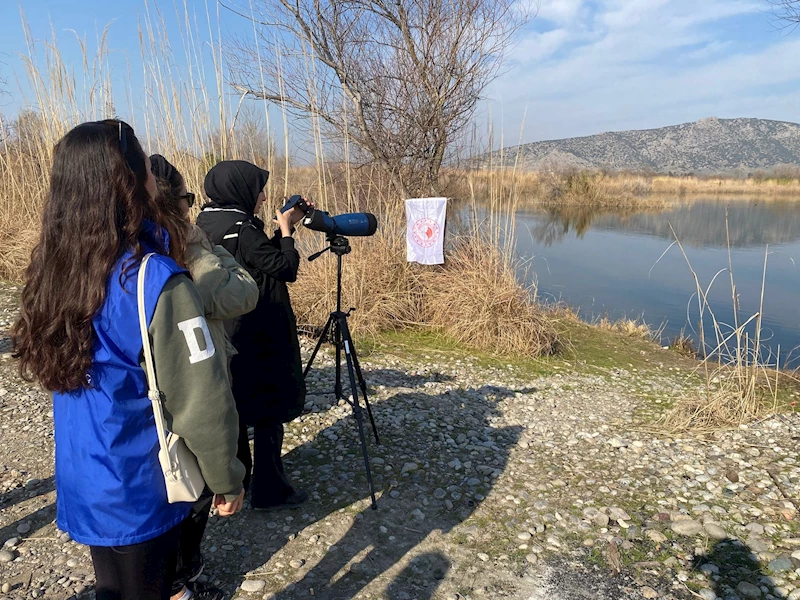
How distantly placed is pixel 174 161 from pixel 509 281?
391cm

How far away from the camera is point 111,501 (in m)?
1.25

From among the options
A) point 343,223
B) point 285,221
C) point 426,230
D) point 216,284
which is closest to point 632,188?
point 426,230

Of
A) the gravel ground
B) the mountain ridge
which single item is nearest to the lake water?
the gravel ground

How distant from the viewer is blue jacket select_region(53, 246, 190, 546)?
1203mm

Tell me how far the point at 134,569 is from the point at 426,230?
17.1 ft

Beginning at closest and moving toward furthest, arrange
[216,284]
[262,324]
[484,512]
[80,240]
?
[80,240] < [216,284] < [262,324] < [484,512]

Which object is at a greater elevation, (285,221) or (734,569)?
(285,221)

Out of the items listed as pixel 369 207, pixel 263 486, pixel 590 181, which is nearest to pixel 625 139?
pixel 590 181

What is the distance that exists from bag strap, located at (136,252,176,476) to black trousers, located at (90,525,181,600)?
0.80 ft

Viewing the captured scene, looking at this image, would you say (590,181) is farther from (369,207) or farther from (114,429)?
(114,429)

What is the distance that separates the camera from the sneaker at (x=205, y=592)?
80.7 inches

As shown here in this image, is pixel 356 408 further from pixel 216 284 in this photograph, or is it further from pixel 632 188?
pixel 632 188

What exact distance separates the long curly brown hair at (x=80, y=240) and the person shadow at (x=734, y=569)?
8.18 ft

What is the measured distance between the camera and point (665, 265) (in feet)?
42.1
